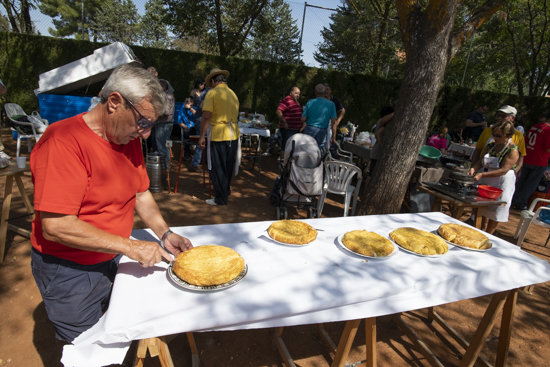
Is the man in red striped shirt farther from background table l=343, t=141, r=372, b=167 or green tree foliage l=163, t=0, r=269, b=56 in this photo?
green tree foliage l=163, t=0, r=269, b=56

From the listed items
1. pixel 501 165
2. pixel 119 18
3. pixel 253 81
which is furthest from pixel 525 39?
pixel 119 18

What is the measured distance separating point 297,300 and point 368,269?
52cm

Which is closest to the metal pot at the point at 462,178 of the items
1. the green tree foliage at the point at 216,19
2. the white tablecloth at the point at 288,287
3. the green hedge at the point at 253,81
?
the white tablecloth at the point at 288,287

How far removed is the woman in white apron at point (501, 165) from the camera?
13.0ft

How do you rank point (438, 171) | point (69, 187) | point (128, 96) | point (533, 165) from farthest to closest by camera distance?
point (533, 165) → point (438, 171) → point (128, 96) → point (69, 187)

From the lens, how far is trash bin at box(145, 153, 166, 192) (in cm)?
543

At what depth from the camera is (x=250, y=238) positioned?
6.20ft

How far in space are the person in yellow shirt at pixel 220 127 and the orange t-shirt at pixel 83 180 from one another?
3177mm

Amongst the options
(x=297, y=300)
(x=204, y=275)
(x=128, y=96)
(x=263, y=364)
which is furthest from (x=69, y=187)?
(x=263, y=364)

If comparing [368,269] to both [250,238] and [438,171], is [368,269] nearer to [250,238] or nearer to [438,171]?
[250,238]

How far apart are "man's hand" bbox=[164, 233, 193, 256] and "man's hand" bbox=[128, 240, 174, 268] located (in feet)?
0.67

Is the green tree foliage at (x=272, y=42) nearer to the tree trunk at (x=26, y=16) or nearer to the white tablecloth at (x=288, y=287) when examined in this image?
the tree trunk at (x=26, y=16)

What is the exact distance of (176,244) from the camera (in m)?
1.69

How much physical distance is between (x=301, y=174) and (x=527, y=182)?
563 cm
